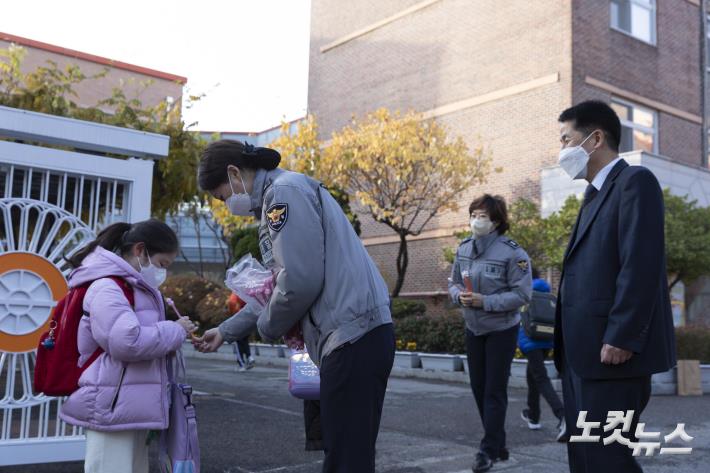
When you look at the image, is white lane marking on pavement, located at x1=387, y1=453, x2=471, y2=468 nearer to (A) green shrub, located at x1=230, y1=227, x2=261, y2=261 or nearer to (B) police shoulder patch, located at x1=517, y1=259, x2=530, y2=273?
(B) police shoulder patch, located at x1=517, y1=259, x2=530, y2=273

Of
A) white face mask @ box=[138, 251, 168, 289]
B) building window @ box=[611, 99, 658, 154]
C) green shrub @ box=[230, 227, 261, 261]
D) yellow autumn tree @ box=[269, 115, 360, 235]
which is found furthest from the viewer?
building window @ box=[611, 99, 658, 154]

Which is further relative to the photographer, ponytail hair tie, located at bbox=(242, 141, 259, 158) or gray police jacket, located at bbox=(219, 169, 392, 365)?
ponytail hair tie, located at bbox=(242, 141, 259, 158)

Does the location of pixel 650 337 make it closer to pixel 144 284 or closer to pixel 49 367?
pixel 144 284

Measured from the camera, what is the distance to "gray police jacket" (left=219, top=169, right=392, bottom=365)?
2.78m

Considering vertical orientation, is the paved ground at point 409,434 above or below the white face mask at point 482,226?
below

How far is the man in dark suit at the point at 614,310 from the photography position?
10.1 feet

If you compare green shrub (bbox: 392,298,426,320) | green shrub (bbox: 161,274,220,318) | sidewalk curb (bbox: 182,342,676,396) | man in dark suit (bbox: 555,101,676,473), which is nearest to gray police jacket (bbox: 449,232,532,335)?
man in dark suit (bbox: 555,101,676,473)

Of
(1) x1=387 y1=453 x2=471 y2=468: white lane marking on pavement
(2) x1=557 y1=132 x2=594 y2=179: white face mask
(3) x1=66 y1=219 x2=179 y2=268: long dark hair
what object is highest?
(2) x1=557 y1=132 x2=594 y2=179: white face mask

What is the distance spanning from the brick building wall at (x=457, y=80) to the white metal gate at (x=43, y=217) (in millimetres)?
15256

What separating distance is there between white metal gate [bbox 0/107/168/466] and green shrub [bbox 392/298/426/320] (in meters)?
11.7

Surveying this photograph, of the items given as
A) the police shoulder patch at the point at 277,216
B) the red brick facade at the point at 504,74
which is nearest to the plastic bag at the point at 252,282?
the police shoulder patch at the point at 277,216

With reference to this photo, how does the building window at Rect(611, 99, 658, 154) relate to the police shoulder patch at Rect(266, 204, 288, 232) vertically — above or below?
above

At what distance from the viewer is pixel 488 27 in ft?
69.6

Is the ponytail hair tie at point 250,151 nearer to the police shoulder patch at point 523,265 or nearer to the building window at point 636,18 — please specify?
the police shoulder patch at point 523,265
